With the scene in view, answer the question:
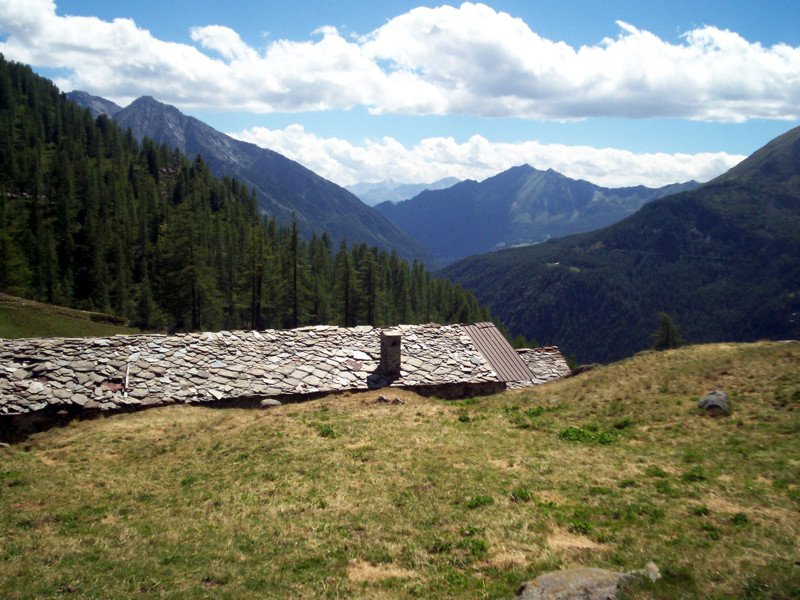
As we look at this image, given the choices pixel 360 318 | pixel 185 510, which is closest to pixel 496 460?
pixel 185 510

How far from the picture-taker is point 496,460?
49.6ft

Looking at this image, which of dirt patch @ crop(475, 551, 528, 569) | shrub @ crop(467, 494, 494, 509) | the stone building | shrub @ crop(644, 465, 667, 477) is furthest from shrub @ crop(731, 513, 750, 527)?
the stone building

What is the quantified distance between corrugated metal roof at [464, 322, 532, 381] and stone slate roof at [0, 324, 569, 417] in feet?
2.99

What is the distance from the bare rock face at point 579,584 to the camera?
6.75 metres

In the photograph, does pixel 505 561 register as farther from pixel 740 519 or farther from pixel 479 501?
pixel 740 519

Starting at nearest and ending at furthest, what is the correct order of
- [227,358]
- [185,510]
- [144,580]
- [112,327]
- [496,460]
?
[144,580]
[185,510]
[496,460]
[227,358]
[112,327]

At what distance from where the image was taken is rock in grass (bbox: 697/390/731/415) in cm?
1758

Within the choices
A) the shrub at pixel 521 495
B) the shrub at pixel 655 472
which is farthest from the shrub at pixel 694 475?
the shrub at pixel 521 495

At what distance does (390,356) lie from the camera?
25.0m

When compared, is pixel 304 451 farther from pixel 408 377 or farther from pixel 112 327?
pixel 112 327

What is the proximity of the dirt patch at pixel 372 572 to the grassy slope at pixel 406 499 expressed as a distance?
5cm

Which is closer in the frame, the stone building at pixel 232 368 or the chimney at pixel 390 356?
the stone building at pixel 232 368

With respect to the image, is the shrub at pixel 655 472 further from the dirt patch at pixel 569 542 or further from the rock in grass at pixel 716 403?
the rock in grass at pixel 716 403

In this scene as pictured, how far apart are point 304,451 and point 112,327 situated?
40752 mm
